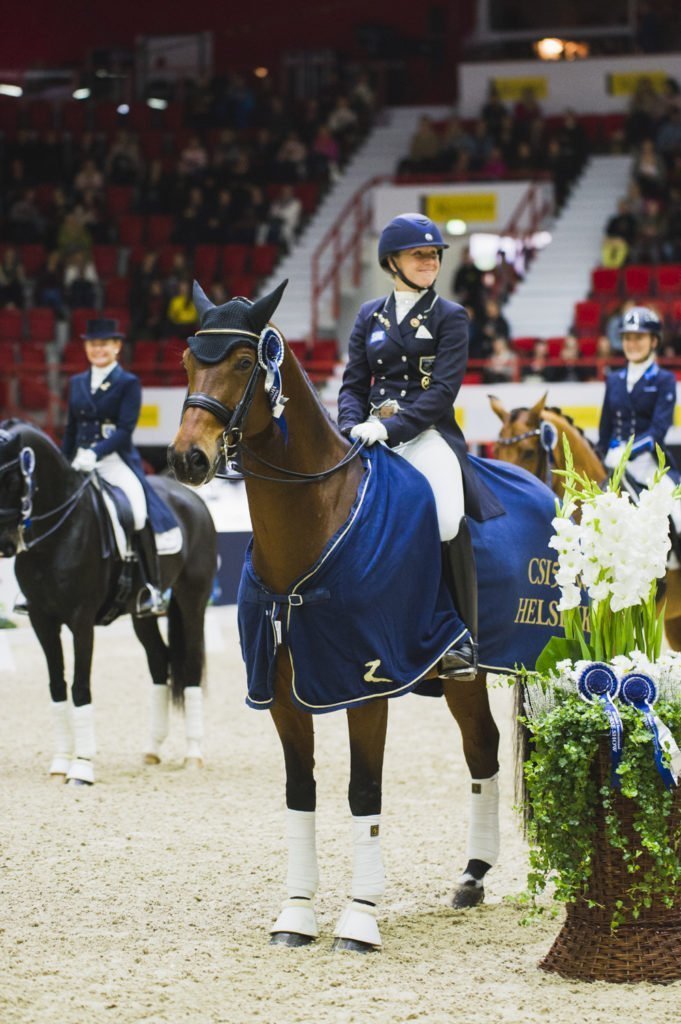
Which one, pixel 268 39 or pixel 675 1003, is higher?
pixel 268 39

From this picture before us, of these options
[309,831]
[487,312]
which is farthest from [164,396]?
[309,831]

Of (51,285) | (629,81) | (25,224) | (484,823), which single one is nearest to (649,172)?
(629,81)

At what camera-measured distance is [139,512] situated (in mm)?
8422

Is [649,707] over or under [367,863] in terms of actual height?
over

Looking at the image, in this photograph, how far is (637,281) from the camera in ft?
61.4

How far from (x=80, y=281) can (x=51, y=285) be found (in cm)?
79

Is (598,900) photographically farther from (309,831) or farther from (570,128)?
(570,128)

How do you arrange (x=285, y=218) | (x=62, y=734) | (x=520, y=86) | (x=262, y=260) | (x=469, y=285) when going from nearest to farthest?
(x=62, y=734) < (x=469, y=285) < (x=262, y=260) < (x=285, y=218) < (x=520, y=86)

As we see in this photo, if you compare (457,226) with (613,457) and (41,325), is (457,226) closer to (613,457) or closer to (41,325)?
(41,325)

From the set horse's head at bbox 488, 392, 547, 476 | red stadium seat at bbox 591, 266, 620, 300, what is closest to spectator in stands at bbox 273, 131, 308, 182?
red stadium seat at bbox 591, 266, 620, 300

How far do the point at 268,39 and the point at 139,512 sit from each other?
19967 millimetres

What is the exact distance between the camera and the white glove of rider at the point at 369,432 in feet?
16.8

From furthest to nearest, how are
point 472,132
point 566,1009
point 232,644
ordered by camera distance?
point 472,132 < point 232,644 < point 566,1009

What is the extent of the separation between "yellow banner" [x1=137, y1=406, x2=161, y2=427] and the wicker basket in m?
13.5
